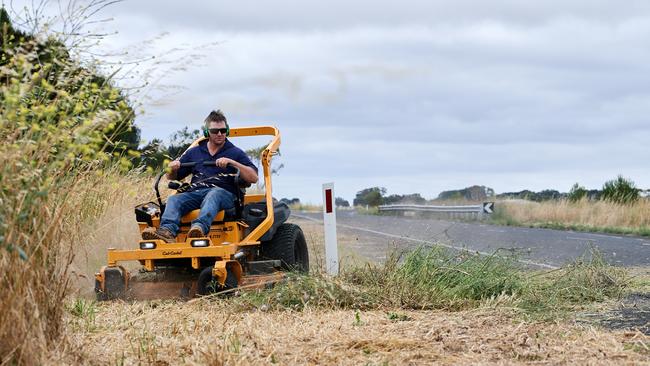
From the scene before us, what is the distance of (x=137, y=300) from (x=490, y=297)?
331 centimetres

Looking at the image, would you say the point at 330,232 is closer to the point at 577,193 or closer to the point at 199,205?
the point at 199,205

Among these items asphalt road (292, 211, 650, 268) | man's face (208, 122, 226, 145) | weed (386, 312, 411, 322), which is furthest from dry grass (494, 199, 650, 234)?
weed (386, 312, 411, 322)

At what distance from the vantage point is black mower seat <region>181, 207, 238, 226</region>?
9891 millimetres

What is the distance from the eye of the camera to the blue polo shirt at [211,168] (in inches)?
397

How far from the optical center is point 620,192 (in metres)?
35.8

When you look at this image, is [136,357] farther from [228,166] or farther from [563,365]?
[228,166]

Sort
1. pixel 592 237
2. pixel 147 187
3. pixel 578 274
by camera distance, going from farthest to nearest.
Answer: pixel 592 237
pixel 147 187
pixel 578 274

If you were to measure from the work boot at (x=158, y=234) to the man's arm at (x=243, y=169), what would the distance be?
870 millimetres

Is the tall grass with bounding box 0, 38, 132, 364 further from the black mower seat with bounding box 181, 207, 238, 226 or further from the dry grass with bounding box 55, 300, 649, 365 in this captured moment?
the black mower seat with bounding box 181, 207, 238, 226

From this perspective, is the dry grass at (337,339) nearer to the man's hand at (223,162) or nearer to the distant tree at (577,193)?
the man's hand at (223,162)

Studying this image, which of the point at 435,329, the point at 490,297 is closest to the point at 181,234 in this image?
the point at 490,297

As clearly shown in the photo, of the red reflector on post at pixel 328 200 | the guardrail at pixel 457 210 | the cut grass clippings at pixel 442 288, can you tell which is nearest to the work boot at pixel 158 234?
the cut grass clippings at pixel 442 288

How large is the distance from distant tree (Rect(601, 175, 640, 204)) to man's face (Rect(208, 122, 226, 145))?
87.2 feet

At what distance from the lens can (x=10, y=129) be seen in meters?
5.30
